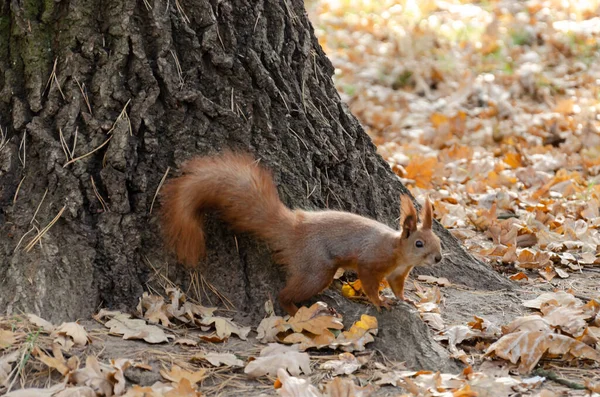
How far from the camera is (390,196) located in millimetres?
3668

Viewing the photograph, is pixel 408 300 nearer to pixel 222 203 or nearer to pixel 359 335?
pixel 359 335

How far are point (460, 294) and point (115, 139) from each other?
1.61 meters

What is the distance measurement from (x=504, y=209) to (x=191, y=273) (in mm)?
2283

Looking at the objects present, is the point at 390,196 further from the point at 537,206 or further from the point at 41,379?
the point at 41,379

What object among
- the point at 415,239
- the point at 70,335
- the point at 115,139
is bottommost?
the point at 70,335

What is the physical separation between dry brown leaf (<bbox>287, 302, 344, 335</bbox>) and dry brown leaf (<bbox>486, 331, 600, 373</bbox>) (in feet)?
1.86

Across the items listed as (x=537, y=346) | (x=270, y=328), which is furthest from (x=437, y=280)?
(x=270, y=328)

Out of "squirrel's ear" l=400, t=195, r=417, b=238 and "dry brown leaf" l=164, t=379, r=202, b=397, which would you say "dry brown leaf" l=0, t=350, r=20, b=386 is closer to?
"dry brown leaf" l=164, t=379, r=202, b=397

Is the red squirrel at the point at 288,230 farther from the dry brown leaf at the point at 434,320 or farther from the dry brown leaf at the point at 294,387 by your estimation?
the dry brown leaf at the point at 294,387

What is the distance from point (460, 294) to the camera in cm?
Answer: 341

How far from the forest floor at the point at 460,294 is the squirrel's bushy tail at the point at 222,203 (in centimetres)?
23

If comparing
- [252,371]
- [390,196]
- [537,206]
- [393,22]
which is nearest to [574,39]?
[393,22]

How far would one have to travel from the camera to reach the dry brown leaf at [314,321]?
2.86m

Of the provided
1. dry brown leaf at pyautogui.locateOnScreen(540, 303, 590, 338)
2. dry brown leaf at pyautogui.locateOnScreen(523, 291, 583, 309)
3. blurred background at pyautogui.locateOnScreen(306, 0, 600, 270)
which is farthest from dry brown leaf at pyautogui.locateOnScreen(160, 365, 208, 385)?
blurred background at pyautogui.locateOnScreen(306, 0, 600, 270)
